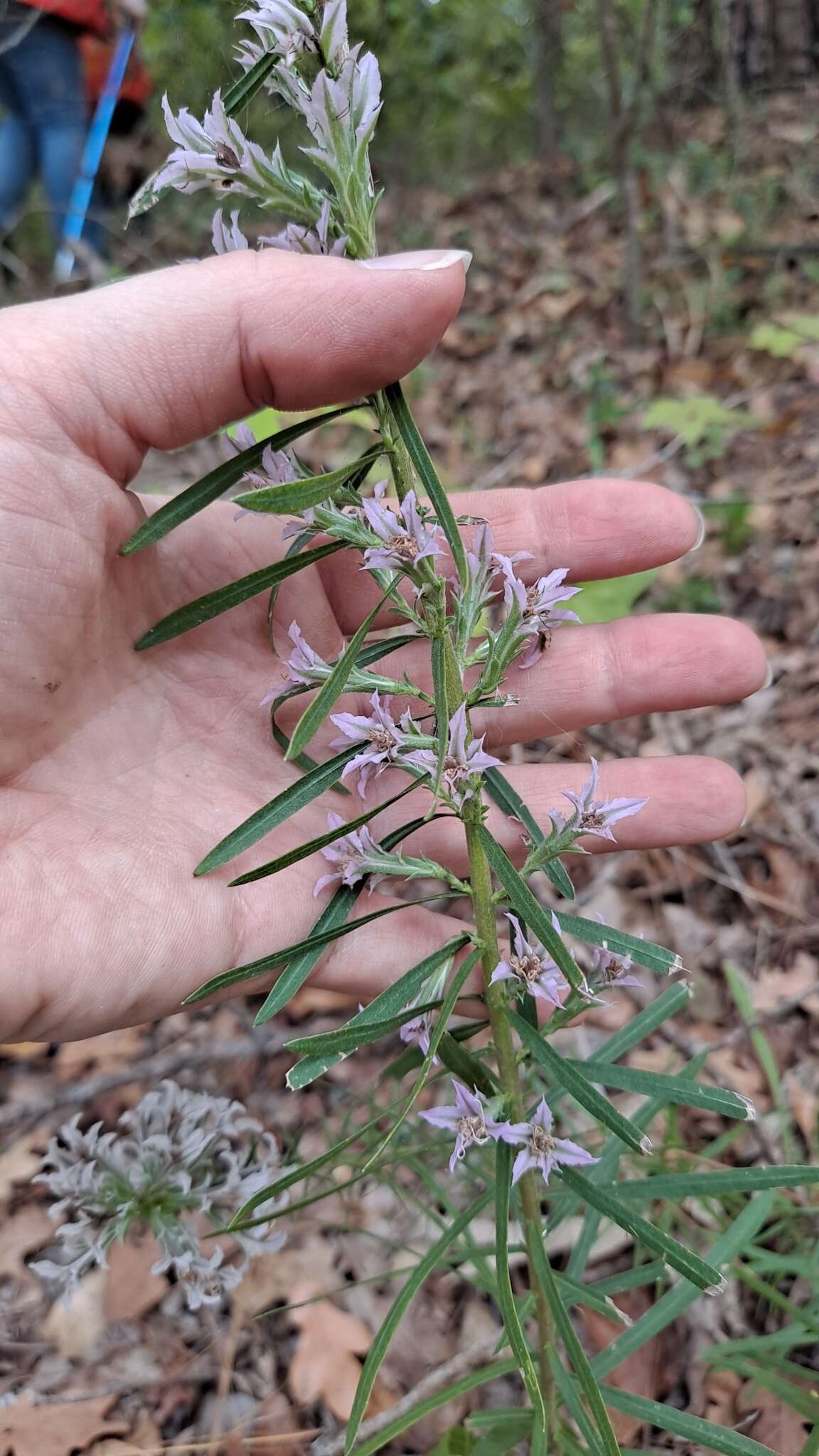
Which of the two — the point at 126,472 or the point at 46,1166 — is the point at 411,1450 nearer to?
the point at 46,1166

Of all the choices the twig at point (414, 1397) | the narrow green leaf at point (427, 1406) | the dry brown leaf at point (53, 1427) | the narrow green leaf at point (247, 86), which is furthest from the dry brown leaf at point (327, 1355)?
the narrow green leaf at point (247, 86)

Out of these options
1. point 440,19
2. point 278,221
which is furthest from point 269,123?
point 440,19

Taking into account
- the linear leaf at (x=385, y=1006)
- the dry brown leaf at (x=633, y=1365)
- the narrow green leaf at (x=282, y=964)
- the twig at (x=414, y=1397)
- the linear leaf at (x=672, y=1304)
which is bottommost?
the dry brown leaf at (x=633, y=1365)

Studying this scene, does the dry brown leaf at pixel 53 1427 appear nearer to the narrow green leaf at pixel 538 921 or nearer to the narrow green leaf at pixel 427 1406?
the narrow green leaf at pixel 427 1406

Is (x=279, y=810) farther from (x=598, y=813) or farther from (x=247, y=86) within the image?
(x=247, y=86)

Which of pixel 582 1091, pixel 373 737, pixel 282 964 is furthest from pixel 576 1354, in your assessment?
pixel 373 737

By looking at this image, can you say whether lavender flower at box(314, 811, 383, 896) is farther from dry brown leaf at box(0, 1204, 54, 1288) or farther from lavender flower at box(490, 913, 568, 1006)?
dry brown leaf at box(0, 1204, 54, 1288)
